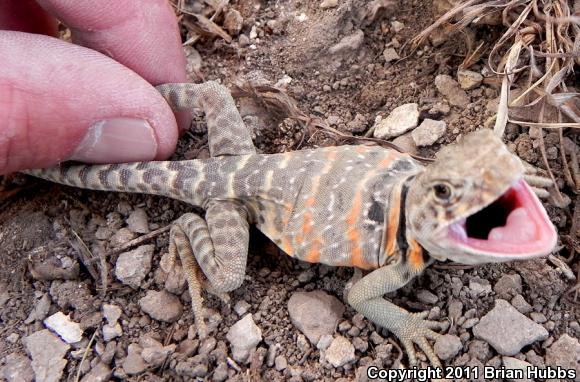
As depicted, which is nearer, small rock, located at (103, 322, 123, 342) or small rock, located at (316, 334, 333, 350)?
small rock, located at (316, 334, 333, 350)

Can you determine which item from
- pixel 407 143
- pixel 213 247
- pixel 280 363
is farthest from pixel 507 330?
pixel 213 247

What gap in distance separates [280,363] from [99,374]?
926mm

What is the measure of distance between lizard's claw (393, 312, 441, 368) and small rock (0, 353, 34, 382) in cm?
191

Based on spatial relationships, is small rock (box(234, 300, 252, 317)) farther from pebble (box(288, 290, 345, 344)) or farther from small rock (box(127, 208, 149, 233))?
small rock (box(127, 208, 149, 233))

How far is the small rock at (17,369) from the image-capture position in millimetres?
2904

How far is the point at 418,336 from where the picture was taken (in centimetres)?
275

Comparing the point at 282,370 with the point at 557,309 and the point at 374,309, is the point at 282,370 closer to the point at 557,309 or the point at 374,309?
the point at 374,309

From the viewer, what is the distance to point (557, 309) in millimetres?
2740

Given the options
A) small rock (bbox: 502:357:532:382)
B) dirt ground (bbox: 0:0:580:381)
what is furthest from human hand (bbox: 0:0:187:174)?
small rock (bbox: 502:357:532:382)

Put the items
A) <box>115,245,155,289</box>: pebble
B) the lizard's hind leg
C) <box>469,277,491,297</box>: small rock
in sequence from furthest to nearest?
the lizard's hind leg → <box>115,245,155,289</box>: pebble → <box>469,277,491,297</box>: small rock

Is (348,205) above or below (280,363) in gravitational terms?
above

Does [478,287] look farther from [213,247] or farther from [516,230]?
[213,247]

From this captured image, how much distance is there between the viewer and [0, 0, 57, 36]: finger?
3.55 metres

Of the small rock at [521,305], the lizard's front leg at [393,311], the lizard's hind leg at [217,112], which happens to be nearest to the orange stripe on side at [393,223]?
the lizard's front leg at [393,311]
